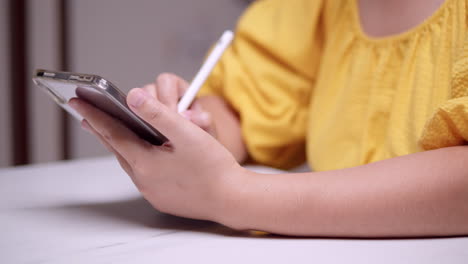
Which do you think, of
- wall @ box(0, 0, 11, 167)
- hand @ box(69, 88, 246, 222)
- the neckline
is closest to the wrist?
hand @ box(69, 88, 246, 222)

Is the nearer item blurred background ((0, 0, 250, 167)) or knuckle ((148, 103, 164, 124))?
knuckle ((148, 103, 164, 124))

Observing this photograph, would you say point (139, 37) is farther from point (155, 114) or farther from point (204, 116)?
point (155, 114)

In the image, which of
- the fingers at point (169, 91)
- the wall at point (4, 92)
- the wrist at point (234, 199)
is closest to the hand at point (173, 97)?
the fingers at point (169, 91)

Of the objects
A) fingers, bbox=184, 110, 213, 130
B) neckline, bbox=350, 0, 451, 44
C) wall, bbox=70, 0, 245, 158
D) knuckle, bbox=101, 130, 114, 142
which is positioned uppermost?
wall, bbox=70, 0, 245, 158

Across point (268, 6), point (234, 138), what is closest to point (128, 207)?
point (234, 138)

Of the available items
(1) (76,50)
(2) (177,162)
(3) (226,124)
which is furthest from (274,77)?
(1) (76,50)

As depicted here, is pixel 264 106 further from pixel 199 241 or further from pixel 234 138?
pixel 199 241

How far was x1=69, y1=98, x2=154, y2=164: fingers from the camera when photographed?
30 cm

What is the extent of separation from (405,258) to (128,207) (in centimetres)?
22

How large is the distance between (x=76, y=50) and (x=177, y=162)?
72cm

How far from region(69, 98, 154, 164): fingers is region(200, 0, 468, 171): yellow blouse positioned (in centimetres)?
20

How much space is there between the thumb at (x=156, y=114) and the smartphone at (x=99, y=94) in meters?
0.01

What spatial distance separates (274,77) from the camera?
53 centimetres

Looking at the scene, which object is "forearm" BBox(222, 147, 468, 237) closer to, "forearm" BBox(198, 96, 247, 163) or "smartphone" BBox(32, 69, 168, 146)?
"smartphone" BBox(32, 69, 168, 146)
